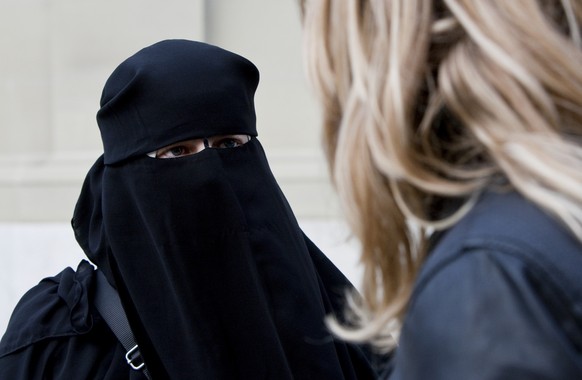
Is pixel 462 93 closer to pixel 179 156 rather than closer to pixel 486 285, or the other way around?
pixel 486 285

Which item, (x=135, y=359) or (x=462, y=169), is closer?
(x=462, y=169)

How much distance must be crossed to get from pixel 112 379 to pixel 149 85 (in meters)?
0.83

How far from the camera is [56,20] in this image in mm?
5180

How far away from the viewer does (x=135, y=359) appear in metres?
2.18

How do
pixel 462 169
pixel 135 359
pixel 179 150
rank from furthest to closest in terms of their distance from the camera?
pixel 179 150 → pixel 135 359 → pixel 462 169

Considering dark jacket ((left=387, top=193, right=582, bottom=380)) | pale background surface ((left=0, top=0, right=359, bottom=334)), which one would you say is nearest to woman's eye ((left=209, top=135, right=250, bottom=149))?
dark jacket ((left=387, top=193, right=582, bottom=380))

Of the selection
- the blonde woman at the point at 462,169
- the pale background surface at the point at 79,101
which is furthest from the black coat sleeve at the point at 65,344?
the pale background surface at the point at 79,101

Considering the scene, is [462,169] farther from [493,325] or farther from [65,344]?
[65,344]

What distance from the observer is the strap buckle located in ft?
7.10

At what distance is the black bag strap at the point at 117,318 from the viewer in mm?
2178

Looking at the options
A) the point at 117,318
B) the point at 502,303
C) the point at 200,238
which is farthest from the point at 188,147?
the point at 502,303

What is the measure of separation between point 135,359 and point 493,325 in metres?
1.49

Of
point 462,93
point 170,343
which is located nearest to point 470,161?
point 462,93

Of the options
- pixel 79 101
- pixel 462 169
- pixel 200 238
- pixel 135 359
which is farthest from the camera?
pixel 79 101
